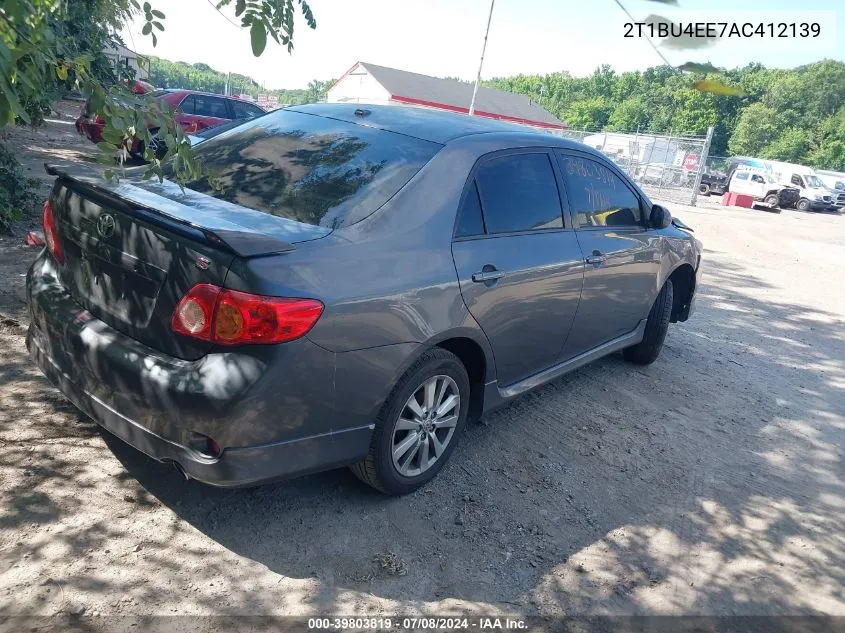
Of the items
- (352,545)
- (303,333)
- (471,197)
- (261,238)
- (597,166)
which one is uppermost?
(597,166)

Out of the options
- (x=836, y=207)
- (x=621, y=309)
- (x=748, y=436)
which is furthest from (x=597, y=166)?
(x=836, y=207)

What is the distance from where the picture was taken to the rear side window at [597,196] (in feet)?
13.7

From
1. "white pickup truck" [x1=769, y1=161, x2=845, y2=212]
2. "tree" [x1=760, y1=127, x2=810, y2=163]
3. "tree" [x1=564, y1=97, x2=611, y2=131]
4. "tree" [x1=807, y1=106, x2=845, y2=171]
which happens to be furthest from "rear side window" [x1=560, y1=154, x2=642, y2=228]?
"tree" [x1=564, y1=97, x2=611, y2=131]

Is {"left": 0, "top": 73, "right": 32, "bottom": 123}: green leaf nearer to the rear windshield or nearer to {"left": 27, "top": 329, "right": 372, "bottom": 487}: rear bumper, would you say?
the rear windshield

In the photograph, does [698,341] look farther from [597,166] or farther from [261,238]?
[261,238]

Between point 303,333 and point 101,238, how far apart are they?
1025 mm

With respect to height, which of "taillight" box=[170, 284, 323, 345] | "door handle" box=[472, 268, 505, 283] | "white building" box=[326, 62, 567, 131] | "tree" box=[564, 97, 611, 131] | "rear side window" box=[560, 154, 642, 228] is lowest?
"taillight" box=[170, 284, 323, 345]

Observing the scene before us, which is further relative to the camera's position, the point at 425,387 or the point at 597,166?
the point at 597,166

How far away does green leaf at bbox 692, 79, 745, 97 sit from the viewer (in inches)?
62.0

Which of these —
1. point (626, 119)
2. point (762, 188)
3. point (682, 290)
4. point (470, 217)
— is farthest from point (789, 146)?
point (470, 217)

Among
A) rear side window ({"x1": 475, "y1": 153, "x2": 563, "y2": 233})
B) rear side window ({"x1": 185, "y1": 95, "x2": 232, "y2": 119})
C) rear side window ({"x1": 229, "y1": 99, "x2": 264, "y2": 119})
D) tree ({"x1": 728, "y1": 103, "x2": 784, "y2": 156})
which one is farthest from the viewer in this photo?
tree ({"x1": 728, "y1": 103, "x2": 784, "y2": 156})

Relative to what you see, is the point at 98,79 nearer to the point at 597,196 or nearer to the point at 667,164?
the point at 597,196

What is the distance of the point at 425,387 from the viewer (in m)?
3.15

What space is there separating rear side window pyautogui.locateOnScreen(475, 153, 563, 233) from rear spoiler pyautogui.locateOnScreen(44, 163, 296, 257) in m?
1.32
